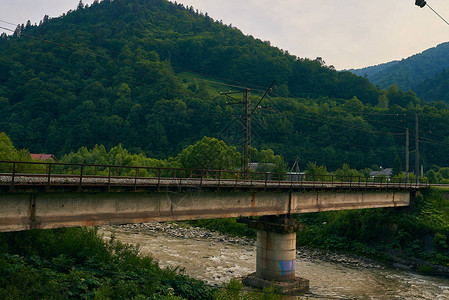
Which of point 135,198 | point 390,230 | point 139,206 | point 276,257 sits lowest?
point 390,230

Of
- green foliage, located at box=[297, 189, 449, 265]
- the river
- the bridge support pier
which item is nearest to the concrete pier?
the bridge support pier

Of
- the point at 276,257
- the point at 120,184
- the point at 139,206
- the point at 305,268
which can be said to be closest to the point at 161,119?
the point at 305,268

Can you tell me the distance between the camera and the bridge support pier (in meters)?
29.5

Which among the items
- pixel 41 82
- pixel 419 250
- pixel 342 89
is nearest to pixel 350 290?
pixel 419 250

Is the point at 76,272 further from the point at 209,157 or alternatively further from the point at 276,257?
the point at 209,157

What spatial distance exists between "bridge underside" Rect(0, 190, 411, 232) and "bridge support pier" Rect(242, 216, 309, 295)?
5.03ft

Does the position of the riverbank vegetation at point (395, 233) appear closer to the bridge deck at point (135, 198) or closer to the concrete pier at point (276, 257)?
the bridge deck at point (135, 198)

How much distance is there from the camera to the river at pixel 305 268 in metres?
31.0

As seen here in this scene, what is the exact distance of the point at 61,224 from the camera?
19438 mm

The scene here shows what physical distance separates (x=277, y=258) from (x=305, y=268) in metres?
9.27

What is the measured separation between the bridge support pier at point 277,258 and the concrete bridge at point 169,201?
76 mm

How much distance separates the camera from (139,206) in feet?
74.9

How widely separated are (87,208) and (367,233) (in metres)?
38.2

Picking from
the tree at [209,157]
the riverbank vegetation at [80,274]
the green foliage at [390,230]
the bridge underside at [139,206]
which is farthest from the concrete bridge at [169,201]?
the tree at [209,157]
